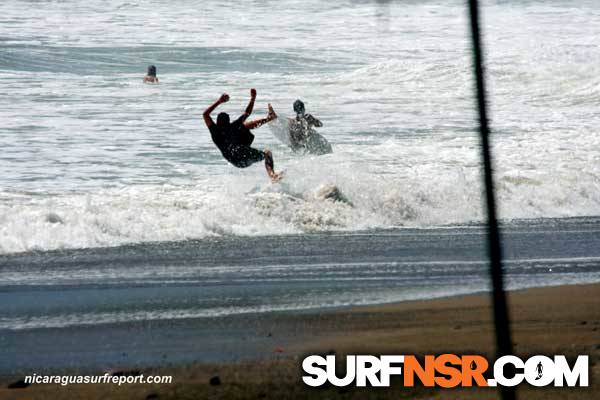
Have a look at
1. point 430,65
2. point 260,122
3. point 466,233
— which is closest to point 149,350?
point 466,233

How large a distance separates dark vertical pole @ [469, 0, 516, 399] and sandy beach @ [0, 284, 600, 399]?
0.07m

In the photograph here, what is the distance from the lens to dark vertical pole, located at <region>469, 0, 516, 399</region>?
8320mm

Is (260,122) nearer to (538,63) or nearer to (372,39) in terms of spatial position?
(538,63)

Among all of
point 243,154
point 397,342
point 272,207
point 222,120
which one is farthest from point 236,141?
point 397,342

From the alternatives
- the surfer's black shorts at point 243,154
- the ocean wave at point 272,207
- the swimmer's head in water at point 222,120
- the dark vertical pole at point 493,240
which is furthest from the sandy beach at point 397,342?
the swimmer's head in water at point 222,120

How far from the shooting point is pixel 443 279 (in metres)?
11.1

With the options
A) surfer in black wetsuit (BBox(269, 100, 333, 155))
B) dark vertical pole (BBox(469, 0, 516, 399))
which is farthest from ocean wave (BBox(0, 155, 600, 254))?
surfer in black wetsuit (BBox(269, 100, 333, 155))

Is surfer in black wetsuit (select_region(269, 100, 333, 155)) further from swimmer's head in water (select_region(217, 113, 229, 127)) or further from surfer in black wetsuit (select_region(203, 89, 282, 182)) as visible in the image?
swimmer's head in water (select_region(217, 113, 229, 127))

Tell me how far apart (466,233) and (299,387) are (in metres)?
7.67

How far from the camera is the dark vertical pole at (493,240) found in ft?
27.3

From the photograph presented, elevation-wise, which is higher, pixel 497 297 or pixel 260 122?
pixel 260 122

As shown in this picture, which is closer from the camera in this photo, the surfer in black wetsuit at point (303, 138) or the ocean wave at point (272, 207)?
the ocean wave at point (272, 207)

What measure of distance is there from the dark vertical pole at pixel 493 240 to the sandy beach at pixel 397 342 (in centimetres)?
7

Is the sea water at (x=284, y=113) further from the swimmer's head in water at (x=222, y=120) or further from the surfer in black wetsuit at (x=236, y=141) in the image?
the swimmer's head in water at (x=222, y=120)
